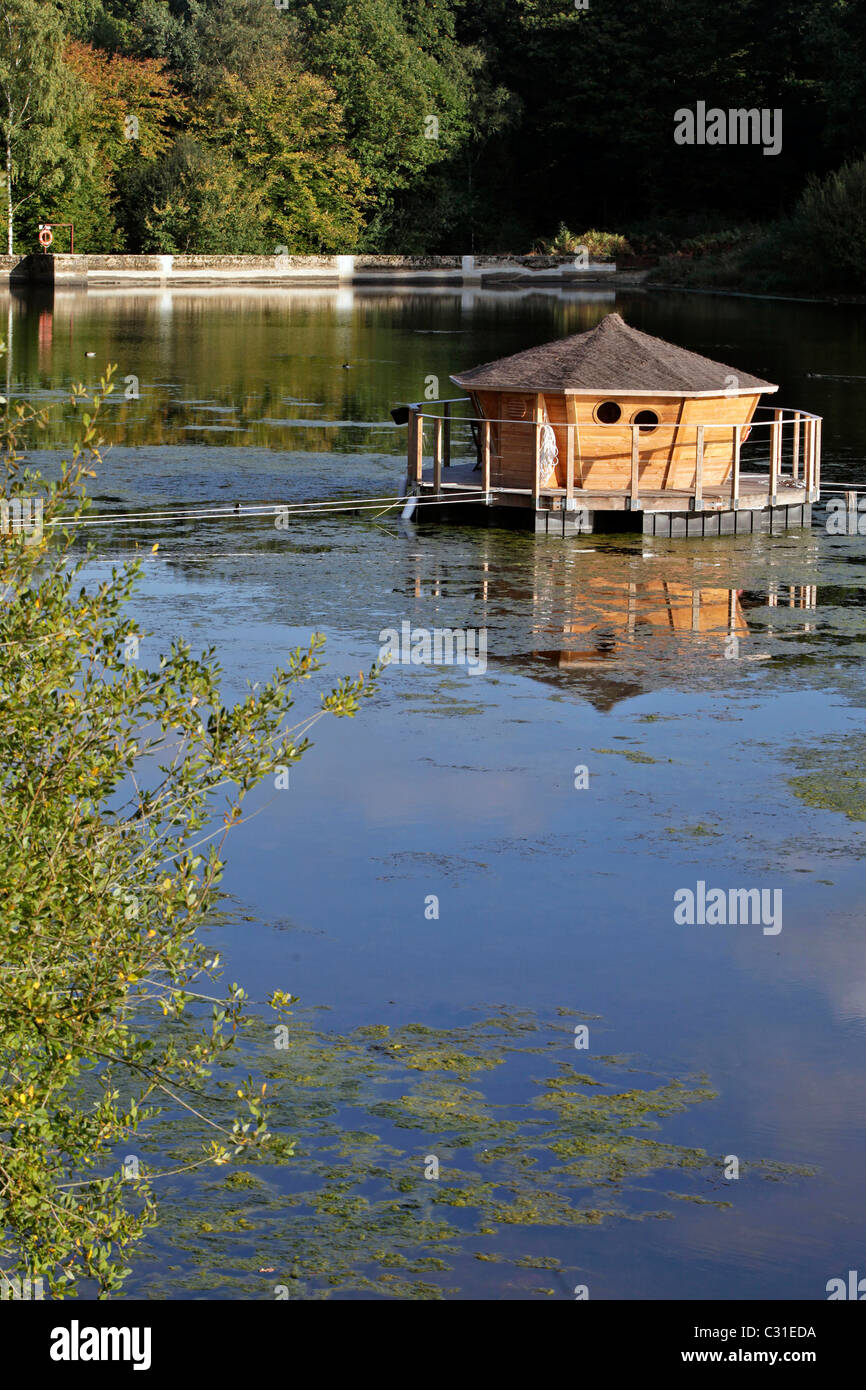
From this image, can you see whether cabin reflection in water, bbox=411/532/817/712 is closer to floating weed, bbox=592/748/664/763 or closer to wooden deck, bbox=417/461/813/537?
wooden deck, bbox=417/461/813/537

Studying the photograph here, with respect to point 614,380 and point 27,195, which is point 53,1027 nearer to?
point 614,380

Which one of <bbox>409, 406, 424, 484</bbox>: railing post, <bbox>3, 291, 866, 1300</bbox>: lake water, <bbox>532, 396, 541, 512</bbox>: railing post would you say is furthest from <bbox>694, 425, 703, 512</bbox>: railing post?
<bbox>409, 406, 424, 484</bbox>: railing post

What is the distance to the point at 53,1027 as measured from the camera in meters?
7.06

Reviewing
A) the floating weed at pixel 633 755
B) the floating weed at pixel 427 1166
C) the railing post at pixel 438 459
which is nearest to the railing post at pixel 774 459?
the railing post at pixel 438 459

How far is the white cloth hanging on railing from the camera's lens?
91.8ft

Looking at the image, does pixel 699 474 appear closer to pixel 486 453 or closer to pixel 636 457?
pixel 636 457

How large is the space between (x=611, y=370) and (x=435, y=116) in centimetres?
7744

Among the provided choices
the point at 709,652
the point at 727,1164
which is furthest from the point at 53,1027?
the point at 709,652

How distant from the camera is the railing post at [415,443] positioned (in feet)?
98.3

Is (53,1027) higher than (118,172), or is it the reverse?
(118,172)

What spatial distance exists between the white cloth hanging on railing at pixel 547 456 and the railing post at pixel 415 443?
7.66ft

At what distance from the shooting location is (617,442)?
28.6m

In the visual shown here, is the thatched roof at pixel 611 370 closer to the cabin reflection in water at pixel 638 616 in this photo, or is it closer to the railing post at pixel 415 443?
the railing post at pixel 415 443

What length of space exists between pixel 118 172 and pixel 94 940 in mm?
100682
